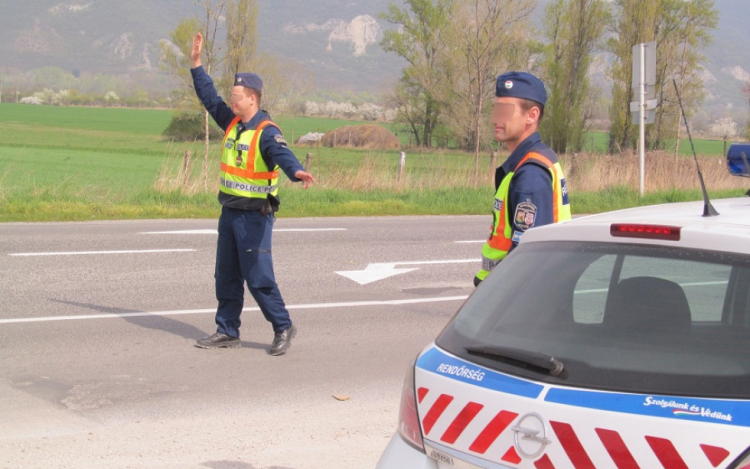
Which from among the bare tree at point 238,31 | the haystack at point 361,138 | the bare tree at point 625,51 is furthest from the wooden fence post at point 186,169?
the haystack at point 361,138

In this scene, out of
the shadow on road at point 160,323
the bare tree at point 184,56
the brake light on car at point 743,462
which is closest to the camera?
the brake light on car at point 743,462

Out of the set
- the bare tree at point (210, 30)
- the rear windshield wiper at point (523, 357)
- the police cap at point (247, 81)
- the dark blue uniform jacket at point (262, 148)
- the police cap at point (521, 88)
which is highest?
the bare tree at point (210, 30)

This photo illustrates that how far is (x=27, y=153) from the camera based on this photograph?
4412 centimetres

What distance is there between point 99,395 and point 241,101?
2316mm

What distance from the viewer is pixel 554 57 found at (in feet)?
215

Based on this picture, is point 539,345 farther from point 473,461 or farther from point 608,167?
point 608,167

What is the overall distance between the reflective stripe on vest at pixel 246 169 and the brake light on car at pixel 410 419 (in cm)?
364

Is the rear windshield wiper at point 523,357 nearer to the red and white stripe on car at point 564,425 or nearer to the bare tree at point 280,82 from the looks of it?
the red and white stripe on car at point 564,425

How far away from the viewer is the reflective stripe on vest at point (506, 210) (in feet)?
13.1

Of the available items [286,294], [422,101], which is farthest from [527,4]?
[422,101]

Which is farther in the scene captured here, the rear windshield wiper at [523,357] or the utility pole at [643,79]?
the utility pole at [643,79]

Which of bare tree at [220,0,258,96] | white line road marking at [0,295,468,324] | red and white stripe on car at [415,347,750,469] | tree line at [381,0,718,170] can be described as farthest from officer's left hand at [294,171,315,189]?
bare tree at [220,0,258,96]

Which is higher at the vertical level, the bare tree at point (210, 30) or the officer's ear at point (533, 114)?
the bare tree at point (210, 30)

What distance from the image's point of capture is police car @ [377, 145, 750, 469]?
2.24 m
